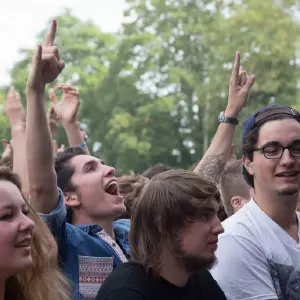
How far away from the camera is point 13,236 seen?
284cm

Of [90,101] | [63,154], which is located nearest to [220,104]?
[90,101]

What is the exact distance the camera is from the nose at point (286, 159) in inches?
134

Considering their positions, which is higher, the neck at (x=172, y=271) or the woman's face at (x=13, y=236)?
the woman's face at (x=13, y=236)

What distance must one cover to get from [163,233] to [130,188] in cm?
176

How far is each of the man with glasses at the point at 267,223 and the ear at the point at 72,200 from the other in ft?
3.08

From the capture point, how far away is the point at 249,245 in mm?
3266

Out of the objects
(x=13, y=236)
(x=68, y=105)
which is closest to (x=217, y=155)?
(x=68, y=105)

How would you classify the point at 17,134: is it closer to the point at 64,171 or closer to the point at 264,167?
the point at 64,171

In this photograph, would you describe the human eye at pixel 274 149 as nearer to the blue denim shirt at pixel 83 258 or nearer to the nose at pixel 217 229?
the nose at pixel 217 229

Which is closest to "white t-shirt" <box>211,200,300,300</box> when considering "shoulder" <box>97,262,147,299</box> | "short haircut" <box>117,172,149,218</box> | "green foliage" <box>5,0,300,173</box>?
"shoulder" <box>97,262,147,299</box>

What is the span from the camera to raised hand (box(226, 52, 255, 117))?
14.7 feet

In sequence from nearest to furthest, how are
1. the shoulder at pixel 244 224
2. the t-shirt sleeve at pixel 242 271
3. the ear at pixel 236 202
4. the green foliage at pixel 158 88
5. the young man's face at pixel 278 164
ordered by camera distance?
the t-shirt sleeve at pixel 242 271 → the shoulder at pixel 244 224 → the young man's face at pixel 278 164 → the ear at pixel 236 202 → the green foliage at pixel 158 88

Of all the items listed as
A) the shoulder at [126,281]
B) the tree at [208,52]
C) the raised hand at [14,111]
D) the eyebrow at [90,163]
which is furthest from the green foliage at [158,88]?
the shoulder at [126,281]

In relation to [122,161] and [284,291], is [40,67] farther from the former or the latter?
[122,161]
